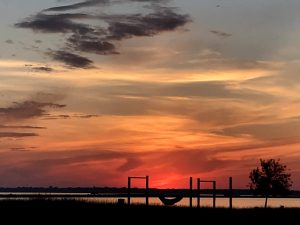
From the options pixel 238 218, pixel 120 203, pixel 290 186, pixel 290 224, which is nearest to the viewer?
pixel 290 224

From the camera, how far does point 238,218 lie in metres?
47.8

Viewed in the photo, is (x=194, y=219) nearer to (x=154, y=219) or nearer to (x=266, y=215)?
(x=154, y=219)

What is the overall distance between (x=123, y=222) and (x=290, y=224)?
1215 centimetres

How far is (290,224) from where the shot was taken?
144 feet

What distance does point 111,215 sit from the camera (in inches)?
1784

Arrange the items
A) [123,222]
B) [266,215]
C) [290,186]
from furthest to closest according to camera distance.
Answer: [290,186] < [266,215] < [123,222]

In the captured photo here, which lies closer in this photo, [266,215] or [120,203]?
[266,215]

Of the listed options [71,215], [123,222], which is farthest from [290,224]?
[71,215]

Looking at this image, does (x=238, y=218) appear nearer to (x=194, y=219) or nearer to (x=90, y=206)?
(x=194, y=219)

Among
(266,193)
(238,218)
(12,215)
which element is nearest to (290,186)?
(266,193)

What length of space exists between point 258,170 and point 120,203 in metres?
23.7

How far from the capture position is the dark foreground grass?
138 feet

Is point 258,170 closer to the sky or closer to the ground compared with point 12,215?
closer to the sky

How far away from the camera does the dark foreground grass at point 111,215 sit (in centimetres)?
4203
